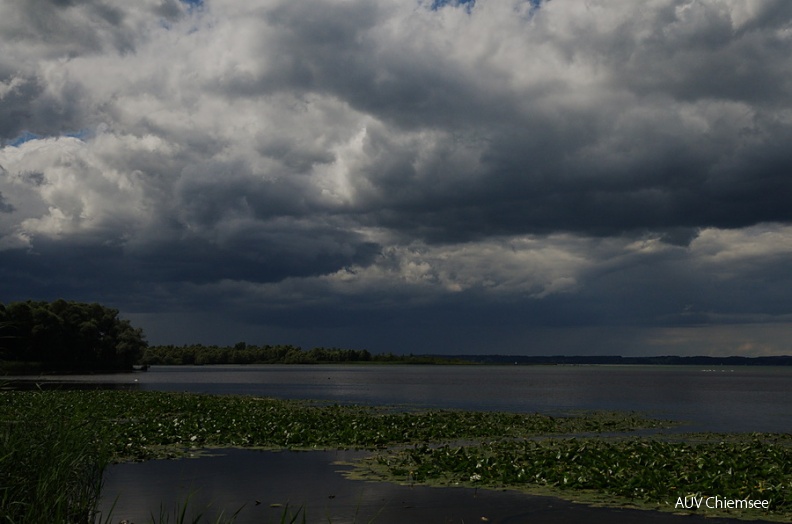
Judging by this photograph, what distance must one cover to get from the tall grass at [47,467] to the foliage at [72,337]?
12362cm

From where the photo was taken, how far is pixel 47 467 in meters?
12.4

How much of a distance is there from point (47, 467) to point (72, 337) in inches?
5726

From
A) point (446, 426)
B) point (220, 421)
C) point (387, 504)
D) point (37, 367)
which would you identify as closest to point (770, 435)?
point (446, 426)

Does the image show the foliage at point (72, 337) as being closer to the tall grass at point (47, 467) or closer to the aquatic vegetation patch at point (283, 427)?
the aquatic vegetation patch at point (283, 427)

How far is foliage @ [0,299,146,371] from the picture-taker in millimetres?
132875

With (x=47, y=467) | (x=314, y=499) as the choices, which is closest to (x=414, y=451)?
(x=314, y=499)

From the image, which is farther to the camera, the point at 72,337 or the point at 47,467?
the point at 72,337

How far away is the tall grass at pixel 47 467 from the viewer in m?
11.5

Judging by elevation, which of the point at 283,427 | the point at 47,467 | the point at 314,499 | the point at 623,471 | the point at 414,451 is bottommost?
the point at 314,499

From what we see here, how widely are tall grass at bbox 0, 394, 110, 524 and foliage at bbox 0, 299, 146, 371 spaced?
406 ft

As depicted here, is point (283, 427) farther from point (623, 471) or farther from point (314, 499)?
point (623, 471)

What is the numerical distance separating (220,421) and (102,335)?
436 ft

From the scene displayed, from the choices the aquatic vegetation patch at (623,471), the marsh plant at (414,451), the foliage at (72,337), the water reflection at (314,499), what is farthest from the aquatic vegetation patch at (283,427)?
the foliage at (72,337)

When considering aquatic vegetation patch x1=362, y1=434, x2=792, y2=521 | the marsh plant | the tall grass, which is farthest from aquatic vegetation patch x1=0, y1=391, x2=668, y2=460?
the tall grass
